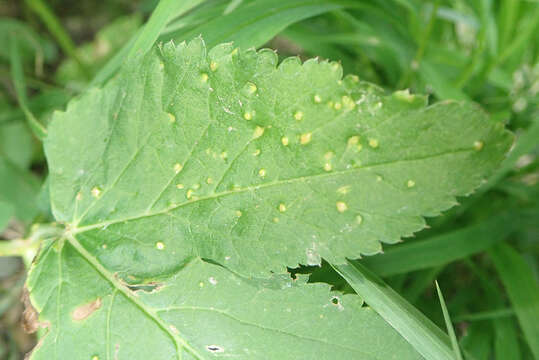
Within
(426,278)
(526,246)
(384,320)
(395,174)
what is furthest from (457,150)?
(526,246)

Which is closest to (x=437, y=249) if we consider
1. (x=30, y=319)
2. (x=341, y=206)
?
(x=341, y=206)

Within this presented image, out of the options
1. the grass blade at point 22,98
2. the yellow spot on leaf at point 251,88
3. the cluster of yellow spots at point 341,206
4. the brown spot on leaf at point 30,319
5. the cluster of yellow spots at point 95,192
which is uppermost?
the yellow spot on leaf at point 251,88

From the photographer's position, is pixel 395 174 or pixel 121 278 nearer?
pixel 395 174

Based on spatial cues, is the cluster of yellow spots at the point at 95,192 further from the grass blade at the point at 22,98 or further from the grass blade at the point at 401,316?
the grass blade at the point at 401,316

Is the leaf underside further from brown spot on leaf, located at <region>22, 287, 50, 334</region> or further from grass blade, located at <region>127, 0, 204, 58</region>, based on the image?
grass blade, located at <region>127, 0, 204, 58</region>

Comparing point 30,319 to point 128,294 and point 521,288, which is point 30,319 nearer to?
point 128,294

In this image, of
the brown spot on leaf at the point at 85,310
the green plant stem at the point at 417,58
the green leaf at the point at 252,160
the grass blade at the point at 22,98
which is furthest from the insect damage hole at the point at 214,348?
the green plant stem at the point at 417,58

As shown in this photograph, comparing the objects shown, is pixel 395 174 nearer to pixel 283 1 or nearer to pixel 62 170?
pixel 283 1
